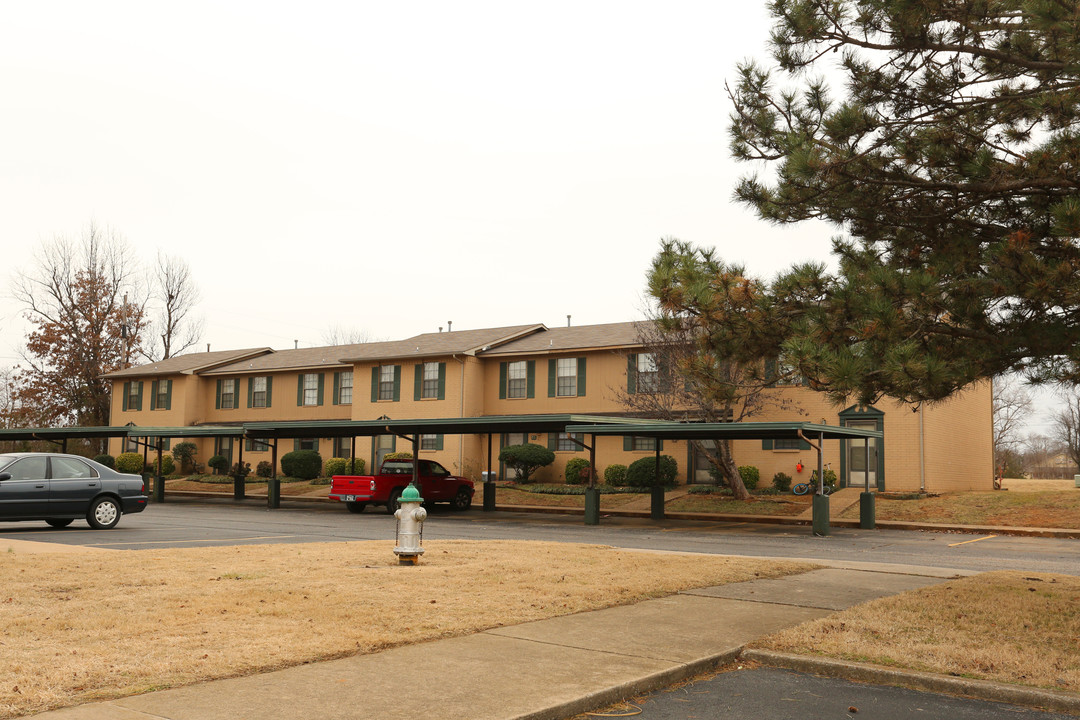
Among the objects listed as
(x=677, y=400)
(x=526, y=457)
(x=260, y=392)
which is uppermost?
(x=260, y=392)

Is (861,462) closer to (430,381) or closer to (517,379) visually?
(517,379)

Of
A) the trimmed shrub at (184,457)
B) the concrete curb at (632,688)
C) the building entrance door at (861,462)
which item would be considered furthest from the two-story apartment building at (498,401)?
the concrete curb at (632,688)

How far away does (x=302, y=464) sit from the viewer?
41281 millimetres

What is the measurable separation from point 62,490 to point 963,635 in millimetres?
16461

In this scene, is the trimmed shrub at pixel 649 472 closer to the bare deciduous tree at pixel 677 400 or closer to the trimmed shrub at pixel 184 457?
the bare deciduous tree at pixel 677 400

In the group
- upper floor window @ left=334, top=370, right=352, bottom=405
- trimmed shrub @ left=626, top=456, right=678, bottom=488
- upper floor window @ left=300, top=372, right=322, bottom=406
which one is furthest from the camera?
upper floor window @ left=300, top=372, right=322, bottom=406

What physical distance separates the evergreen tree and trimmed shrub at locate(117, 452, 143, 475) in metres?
43.8

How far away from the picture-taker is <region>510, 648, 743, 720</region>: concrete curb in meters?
5.29

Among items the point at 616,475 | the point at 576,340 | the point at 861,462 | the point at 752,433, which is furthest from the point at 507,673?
the point at 576,340

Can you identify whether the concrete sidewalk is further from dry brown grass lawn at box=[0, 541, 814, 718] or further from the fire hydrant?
the fire hydrant

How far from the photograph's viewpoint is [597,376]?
3534cm

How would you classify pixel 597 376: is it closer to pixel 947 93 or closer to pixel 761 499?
pixel 761 499

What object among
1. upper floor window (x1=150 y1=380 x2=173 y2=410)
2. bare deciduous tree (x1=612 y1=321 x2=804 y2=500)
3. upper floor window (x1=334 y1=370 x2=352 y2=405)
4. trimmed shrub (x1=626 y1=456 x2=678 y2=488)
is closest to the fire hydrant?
bare deciduous tree (x1=612 y1=321 x2=804 y2=500)

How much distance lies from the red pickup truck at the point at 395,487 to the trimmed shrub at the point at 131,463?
76.4 feet
